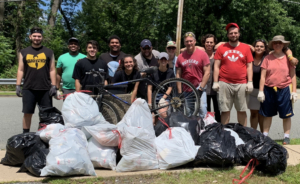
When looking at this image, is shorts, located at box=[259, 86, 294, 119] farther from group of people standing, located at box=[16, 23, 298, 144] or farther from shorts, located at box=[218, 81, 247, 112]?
Answer: shorts, located at box=[218, 81, 247, 112]

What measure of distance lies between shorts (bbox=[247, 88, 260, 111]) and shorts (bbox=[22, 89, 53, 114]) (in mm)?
3549

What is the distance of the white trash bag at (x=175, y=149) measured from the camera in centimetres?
388

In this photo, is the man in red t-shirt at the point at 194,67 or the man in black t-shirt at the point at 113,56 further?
the man in black t-shirt at the point at 113,56

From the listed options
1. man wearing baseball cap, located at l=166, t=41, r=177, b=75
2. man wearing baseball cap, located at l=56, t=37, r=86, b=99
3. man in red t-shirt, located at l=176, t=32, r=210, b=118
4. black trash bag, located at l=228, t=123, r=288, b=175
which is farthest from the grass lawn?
man wearing baseball cap, located at l=166, t=41, r=177, b=75

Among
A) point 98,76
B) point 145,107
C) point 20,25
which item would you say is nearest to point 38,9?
point 20,25

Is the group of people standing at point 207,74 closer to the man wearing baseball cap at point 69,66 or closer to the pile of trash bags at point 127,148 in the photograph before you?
the man wearing baseball cap at point 69,66

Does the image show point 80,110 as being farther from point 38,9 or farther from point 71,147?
point 38,9

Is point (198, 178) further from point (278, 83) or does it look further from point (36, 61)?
point (36, 61)

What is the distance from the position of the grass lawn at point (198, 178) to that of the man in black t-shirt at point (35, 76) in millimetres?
1750

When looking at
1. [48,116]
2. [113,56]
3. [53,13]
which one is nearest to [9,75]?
[53,13]

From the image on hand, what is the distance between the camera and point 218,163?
155 inches

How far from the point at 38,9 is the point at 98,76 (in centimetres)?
1849

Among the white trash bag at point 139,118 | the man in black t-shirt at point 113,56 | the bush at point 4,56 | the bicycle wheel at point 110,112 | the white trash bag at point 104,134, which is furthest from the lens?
the bush at point 4,56

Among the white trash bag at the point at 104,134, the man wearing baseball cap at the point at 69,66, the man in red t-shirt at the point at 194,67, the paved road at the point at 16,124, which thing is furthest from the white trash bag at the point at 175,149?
the paved road at the point at 16,124
